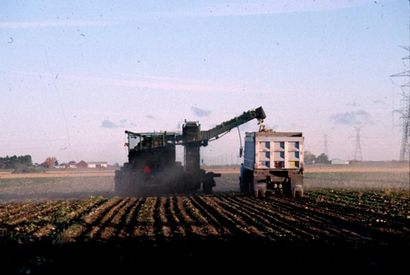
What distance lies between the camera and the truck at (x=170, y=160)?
39.6 metres

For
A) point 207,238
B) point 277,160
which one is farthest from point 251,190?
point 207,238

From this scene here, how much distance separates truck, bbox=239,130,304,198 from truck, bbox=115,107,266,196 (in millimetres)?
8104

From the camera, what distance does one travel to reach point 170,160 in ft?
132

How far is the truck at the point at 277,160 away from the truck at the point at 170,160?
8104 mm

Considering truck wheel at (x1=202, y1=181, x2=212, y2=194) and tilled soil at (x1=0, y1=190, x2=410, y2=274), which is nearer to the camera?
tilled soil at (x1=0, y1=190, x2=410, y2=274)

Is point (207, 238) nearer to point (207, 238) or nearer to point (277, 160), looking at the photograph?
point (207, 238)

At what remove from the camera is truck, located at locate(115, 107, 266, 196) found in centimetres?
3956

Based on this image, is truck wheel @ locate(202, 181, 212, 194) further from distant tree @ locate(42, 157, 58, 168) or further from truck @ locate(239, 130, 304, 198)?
distant tree @ locate(42, 157, 58, 168)

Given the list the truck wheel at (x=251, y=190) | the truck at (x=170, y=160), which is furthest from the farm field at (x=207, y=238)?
the truck at (x=170, y=160)

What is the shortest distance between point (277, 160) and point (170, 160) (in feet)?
35.7

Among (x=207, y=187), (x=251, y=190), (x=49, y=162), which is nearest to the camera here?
(x=251, y=190)

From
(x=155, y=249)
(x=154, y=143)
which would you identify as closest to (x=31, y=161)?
(x=154, y=143)

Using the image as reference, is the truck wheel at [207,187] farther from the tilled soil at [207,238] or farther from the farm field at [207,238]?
the farm field at [207,238]

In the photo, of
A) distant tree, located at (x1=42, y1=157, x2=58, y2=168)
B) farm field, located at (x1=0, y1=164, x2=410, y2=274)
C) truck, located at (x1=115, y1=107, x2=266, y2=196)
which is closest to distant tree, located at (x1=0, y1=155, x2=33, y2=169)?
distant tree, located at (x1=42, y1=157, x2=58, y2=168)
